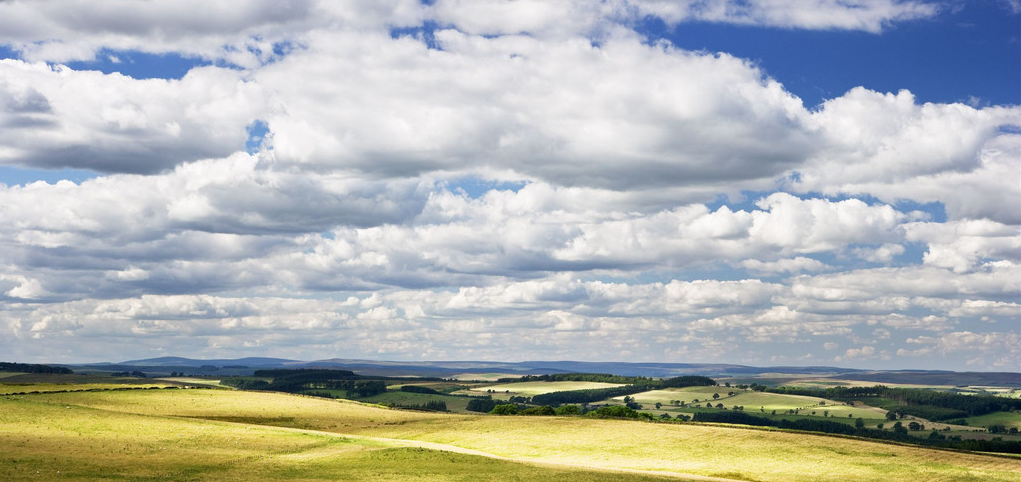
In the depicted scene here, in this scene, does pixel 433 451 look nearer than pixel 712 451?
Yes

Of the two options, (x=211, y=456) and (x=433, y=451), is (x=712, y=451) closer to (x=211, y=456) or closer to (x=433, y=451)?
(x=433, y=451)

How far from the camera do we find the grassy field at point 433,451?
70625 millimetres

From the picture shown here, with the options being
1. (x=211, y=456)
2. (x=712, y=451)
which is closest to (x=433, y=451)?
(x=211, y=456)

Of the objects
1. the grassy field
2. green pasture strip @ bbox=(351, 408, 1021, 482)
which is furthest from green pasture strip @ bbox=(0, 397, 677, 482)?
green pasture strip @ bbox=(351, 408, 1021, 482)

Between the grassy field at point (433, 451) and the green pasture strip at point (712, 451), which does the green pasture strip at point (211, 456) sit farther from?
the green pasture strip at point (712, 451)

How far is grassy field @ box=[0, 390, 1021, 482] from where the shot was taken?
70625 mm

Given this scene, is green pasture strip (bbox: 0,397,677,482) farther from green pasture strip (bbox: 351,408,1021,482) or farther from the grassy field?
green pasture strip (bbox: 351,408,1021,482)

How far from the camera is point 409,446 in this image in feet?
298

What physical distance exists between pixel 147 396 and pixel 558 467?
344 feet

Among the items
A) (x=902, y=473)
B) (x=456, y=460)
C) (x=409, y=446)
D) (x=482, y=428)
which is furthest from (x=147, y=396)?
(x=902, y=473)

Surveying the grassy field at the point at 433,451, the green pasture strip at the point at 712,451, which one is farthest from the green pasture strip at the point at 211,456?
the green pasture strip at the point at 712,451

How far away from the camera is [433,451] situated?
85688 mm

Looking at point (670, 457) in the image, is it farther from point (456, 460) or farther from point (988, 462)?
point (988, 462)

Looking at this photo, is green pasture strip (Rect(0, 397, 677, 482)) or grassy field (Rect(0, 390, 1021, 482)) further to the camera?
grassy field (Rect(0, 390, 1021, 482))
